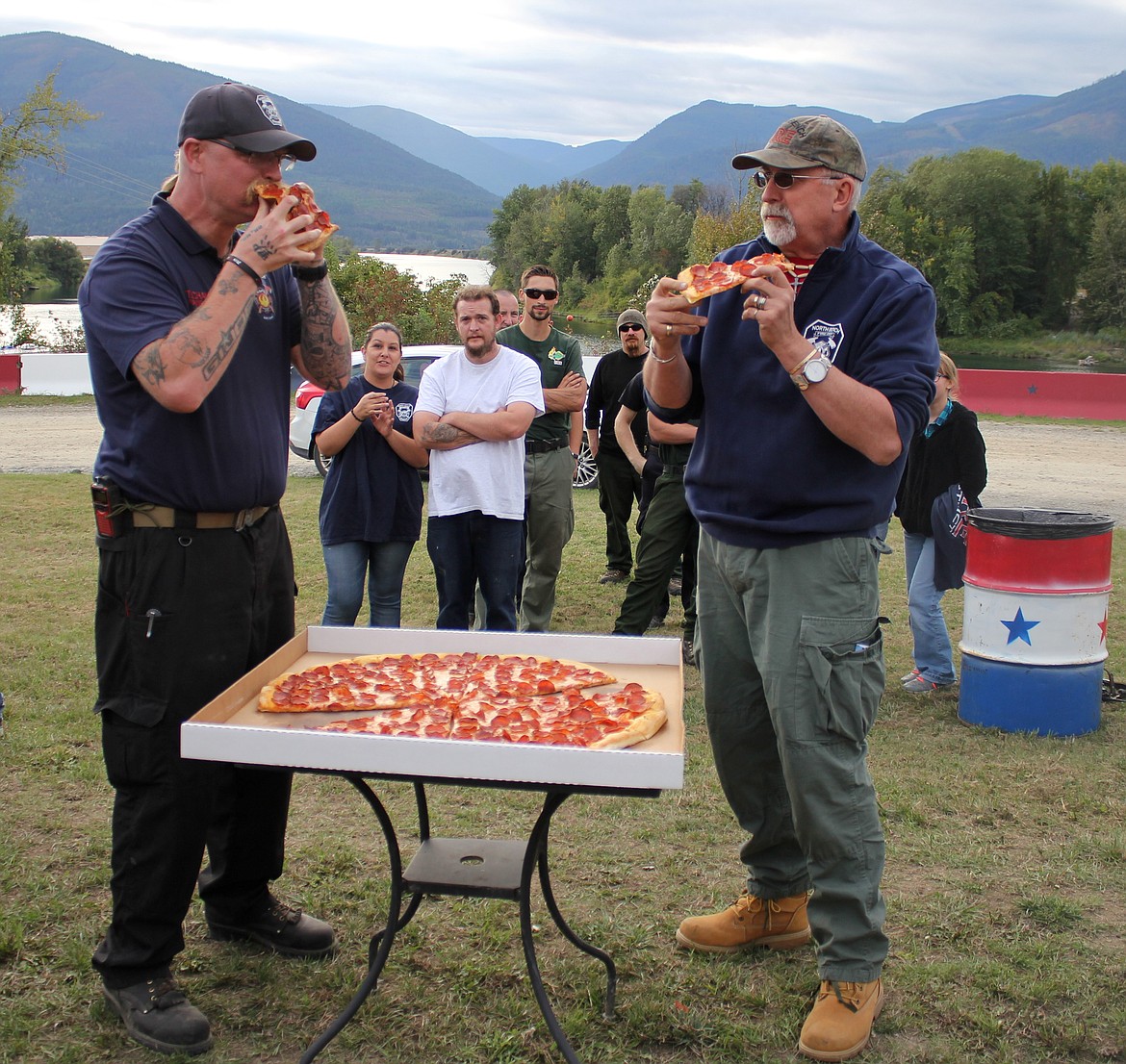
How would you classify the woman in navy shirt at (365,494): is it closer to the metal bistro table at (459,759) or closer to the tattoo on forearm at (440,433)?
the tattoo on forearm at (440,433)

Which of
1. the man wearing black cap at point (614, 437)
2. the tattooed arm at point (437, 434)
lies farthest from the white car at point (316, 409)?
the tattooed arm at point (437, 434)

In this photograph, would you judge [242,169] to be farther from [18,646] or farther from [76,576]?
[76,576]

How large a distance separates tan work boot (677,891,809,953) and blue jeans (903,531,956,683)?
3.10 metres

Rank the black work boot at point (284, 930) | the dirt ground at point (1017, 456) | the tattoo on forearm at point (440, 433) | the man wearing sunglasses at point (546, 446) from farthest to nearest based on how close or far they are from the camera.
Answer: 1. the dirt ground at point (1017, 456)
2. the man wearing sunglasses at point (546, 446)
3. the tattoo on forearm at point (440, 433)
4. the black work boot at point (284, 930)

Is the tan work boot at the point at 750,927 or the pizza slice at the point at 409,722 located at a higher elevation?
the pizza slice at the point at 409,722

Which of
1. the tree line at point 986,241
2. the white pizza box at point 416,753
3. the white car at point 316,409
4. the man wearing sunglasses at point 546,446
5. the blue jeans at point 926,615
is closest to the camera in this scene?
the white pizza box at point 416,753

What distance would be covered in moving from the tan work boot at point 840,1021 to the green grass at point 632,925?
0.08 metres

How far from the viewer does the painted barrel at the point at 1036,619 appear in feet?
17.5

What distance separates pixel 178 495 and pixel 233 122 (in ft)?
3.12

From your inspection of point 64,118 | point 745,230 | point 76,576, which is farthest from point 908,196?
point 76,576

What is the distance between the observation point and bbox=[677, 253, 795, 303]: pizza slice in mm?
2760

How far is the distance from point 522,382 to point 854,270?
3199mm

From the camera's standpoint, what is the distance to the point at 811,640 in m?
2.85

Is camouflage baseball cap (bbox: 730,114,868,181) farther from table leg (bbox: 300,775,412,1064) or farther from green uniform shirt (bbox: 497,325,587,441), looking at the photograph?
green uniform shirt (bbox: 497,325,587,441)
